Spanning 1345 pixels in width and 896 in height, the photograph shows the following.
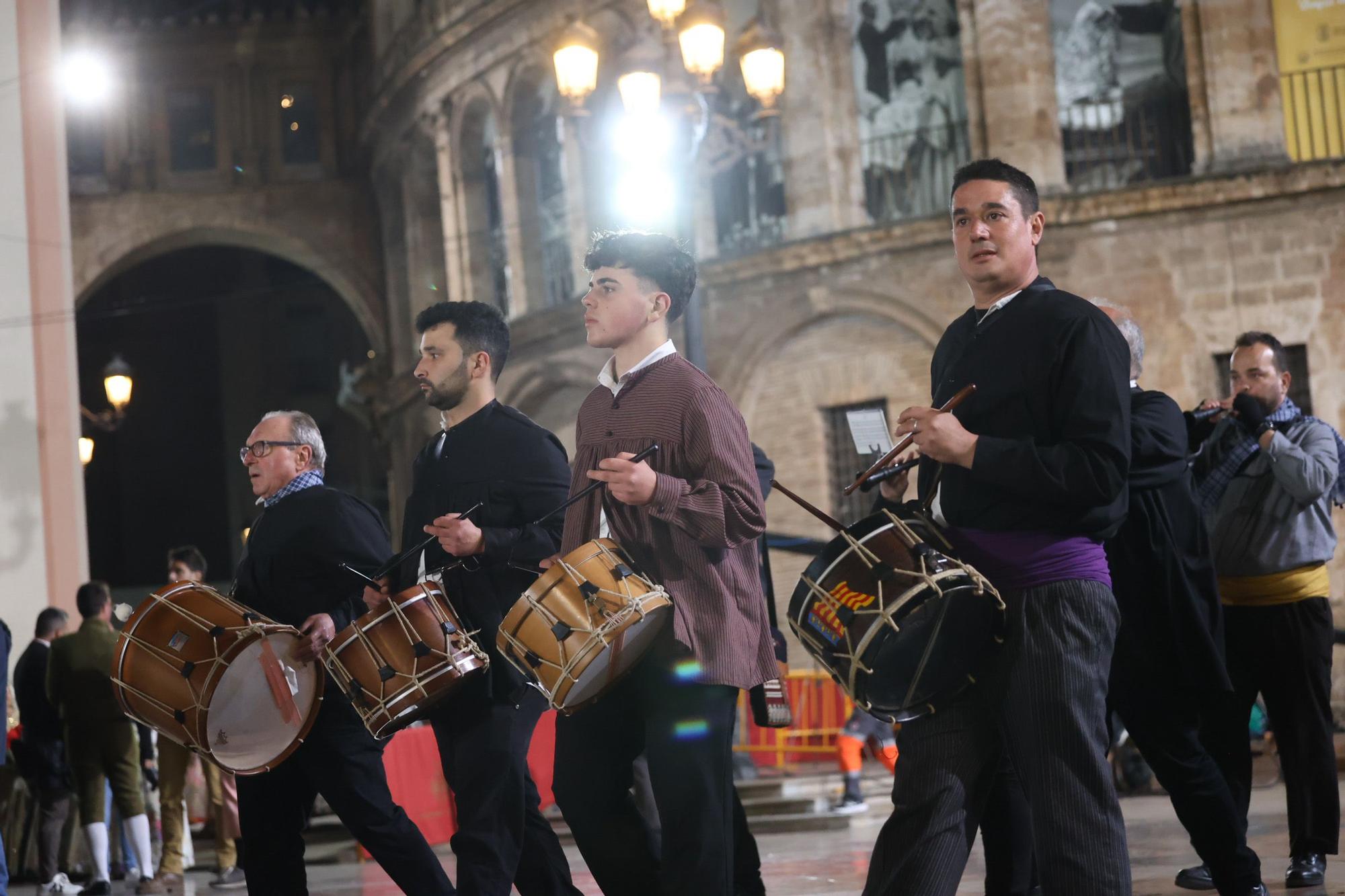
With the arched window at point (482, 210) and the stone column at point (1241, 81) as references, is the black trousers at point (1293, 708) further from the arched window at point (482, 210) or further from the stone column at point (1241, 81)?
the arched window at point (482, 210)

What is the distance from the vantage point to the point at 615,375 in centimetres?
497

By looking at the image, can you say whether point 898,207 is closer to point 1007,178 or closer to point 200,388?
point 1007,178

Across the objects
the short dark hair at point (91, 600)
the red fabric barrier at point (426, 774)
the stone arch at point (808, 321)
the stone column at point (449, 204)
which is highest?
the stone column at point (449, 204)

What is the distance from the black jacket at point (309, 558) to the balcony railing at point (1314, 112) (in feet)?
52.3

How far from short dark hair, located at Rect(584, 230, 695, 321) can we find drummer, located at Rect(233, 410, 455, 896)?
1.71 meters

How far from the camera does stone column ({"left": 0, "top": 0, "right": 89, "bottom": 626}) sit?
15.2 metres

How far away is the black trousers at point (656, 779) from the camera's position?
4.46m

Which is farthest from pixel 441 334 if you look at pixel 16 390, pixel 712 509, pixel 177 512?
pixel 177 512

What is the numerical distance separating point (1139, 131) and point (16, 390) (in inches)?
511

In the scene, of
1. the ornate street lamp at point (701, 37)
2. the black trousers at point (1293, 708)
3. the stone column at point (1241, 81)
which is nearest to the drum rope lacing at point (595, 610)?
the black trousers at point (1293, 708)

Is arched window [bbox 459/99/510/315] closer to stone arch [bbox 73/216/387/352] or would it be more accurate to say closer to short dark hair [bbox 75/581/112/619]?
stone arch [bbox 73/216/387/352]

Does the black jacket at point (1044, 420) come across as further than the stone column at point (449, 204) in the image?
No

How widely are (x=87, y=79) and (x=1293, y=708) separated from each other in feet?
102

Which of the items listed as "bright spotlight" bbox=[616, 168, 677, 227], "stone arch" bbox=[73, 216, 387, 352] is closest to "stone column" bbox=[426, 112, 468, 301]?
"bright spotlight" bbox=[616, 168, 677, 227]
